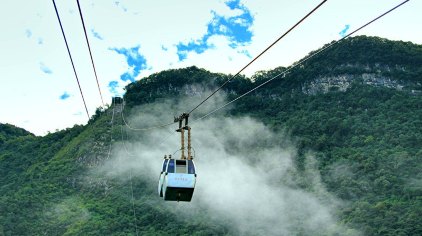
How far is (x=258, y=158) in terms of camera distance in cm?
12531

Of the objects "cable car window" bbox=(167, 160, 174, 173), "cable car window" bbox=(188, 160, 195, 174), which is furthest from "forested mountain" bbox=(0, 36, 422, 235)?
"cable car window" bbox=(167, 160, 174, 173)

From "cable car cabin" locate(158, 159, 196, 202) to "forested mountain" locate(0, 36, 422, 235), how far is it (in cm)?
5658

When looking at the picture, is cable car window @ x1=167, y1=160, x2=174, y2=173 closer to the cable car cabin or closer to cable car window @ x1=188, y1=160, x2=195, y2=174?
the cable car cabin

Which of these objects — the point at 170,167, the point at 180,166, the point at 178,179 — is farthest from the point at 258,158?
the point at 178,179

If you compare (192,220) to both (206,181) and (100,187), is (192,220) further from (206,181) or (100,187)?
(206,181)

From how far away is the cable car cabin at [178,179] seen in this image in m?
14.6

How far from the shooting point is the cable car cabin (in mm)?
14594

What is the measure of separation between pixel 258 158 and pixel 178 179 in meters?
112

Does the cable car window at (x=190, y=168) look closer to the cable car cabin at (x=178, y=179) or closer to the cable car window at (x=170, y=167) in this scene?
the cable car cabin at (x=178, y=179)

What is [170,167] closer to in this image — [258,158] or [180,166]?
[180,166]

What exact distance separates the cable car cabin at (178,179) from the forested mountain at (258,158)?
5658 centimetres

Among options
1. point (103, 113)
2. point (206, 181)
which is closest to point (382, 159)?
point (206, 181)

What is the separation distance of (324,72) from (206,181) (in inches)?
1918

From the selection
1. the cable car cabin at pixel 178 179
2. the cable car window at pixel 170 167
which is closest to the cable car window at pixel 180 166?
the cable car cabin at pixel 178 179
